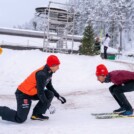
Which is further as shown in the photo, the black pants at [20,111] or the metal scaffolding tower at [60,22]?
the metal scaffolding tower at [60,22]

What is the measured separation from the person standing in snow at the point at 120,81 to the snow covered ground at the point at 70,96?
1.61ft

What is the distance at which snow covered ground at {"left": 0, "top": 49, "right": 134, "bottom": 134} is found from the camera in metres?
6.31

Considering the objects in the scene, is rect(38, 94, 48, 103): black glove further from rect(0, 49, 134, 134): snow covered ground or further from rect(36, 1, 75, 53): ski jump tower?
rect(36, 1, 75, 53): ski jump tower

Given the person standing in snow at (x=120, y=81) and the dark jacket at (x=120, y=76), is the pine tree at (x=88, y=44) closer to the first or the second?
the person standing in snow at (x=120, y=81)

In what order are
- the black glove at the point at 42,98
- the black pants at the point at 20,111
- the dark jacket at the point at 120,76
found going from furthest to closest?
the dark jacket at the point at 120,76, the black pants at the point at 20,111, the black glove at the point at 42,98

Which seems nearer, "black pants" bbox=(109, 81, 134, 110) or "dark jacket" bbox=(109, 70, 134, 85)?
"dark jacket" bbox=(109, 70, 134, 85)

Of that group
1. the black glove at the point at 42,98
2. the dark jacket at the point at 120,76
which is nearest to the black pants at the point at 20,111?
the black glove at the point at 42,98

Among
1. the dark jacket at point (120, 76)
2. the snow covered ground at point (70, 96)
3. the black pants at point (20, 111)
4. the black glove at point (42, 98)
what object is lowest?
the snow covered ground at point (70, 96)

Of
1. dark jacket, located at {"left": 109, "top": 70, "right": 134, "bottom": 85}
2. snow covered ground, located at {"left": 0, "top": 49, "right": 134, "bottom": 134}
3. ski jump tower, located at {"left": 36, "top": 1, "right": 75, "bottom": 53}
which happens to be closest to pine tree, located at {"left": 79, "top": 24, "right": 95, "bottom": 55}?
ski jump tower, located at {"left": 36, "top": 1, "right": 75, "bottom": 53}

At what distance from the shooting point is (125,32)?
87188 millimetres

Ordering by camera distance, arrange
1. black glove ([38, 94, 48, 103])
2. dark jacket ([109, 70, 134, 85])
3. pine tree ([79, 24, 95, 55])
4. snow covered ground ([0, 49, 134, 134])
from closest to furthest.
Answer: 1. snow covered ground ([0, 49, 134, 134])
2. black glove ([38, 94, 48, 103])
3. dark jacket ([109, 70, 134, 85])
4. pine tree ([79, 24, 95, 55])

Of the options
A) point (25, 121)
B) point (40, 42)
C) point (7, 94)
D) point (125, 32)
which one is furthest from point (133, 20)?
point (25, 121)

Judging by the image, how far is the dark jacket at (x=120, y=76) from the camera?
7.40 metres

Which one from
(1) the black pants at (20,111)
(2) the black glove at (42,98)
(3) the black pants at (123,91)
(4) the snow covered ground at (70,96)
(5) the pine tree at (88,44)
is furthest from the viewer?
(5) the pine tree at (88,44)
